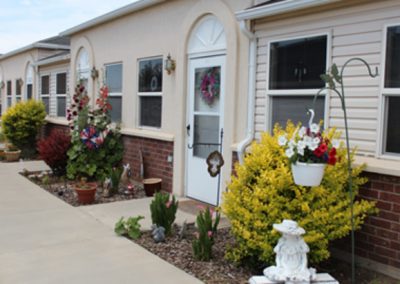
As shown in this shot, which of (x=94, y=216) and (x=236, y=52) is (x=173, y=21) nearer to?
(x=236, y=52)

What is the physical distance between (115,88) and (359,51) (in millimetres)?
6135

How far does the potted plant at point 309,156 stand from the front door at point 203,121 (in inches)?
110

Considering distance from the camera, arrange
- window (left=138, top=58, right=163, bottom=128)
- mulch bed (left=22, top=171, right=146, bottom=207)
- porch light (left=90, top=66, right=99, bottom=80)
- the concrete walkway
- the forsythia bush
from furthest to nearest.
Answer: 1. porch light (left=90, top=66, right=99, bottom=80)
2. window (left=138, top=58, right=163, bottom=128)
3. mulch bed (left=22, top=171, right=146, bottom=207)
4. the concrete walkway
5. the forsythia bush

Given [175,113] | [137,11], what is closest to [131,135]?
[175,113]

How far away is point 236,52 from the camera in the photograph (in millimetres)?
6039

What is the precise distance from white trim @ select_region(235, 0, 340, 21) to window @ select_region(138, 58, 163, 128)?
283 centimetres

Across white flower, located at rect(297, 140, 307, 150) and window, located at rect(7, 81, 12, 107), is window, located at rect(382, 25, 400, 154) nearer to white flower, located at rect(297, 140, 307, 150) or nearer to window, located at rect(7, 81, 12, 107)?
white flower, located at rect(297, 140, 307, 150)

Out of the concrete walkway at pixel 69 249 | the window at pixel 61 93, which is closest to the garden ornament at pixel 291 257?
the concrete walkway at pixel 69 249

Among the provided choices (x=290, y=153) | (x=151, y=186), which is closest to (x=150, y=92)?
(x=151, y=186)

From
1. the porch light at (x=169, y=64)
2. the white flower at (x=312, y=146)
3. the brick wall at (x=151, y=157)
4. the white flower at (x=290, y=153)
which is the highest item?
the porch light at (x=169, y=64)

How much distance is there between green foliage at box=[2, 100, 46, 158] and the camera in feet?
41.5

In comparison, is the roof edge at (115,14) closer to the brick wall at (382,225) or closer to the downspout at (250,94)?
the downspout at (250,94)

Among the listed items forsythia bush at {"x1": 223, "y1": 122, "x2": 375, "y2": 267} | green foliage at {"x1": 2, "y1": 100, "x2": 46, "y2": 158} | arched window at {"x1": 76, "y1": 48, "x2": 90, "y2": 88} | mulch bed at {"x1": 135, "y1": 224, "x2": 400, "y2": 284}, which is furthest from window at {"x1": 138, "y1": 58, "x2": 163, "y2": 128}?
green foliage at {"x1": 2, "y1": 100, "x2": 46, "y2": 158}

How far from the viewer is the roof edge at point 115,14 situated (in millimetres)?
8055
